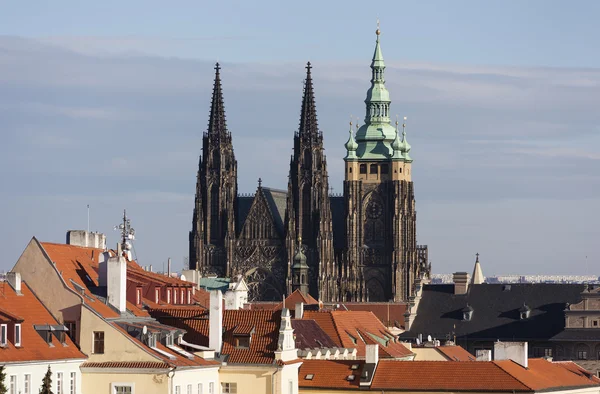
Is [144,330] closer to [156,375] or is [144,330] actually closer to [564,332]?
[156,375]

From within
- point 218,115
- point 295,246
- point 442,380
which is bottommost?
point 442,380

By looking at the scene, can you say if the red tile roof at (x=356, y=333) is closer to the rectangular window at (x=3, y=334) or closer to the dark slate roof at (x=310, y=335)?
the dark slate roof at (x=310, y=335)

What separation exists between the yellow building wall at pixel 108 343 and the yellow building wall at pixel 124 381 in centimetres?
59

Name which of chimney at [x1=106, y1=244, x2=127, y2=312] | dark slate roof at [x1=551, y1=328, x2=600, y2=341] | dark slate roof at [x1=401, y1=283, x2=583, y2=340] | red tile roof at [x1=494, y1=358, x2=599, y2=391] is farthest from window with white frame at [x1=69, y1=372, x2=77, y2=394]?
dark slate roof at [x1=401, y1=283, x2=583, y2=340]

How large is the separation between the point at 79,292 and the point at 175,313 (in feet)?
16.9

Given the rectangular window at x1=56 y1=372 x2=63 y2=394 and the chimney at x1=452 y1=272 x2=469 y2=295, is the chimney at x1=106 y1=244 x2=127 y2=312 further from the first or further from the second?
the chimney at x1=452 y1=272 x2=469 y2=295

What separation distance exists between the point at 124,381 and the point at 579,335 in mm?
87599

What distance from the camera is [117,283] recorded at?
220 ft

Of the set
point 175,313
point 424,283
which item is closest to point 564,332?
point 424,283

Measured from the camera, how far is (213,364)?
64.5 meters

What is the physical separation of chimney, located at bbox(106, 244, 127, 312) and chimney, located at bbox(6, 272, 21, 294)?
397 cm

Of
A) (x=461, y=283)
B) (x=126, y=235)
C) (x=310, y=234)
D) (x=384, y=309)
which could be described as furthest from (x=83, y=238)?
(x=310, y=234)

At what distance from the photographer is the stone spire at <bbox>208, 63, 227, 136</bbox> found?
643ft

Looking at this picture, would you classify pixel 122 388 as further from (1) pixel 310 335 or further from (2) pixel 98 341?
(1) pixel 310 335
